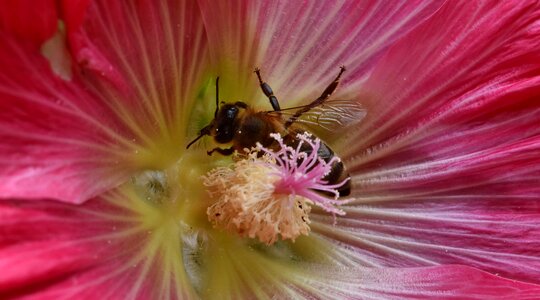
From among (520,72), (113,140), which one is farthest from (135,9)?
(520,72)

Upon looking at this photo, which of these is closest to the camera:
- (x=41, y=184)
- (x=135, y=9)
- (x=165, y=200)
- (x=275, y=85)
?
(x=41, y=184)

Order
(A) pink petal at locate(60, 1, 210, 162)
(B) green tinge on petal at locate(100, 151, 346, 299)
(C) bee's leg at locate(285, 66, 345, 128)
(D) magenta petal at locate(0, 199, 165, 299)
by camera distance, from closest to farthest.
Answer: (D) magenta petal at locate(0, 199, 165, 299) → (A) pink petal at locate(60, 1, 210, 162) → (B) green tinge on petal at locate(100, 151, 346, 299) → (C) bee's leg at locate(285, 66, 345, 128)

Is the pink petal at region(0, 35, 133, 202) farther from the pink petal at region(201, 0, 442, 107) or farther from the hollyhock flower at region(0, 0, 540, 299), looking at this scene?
the pink petal at region(201, 0, 442, 107)

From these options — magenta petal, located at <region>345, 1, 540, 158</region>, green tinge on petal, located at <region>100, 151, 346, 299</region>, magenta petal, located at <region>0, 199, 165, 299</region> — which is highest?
magenta petal, located at <region>345, 1, 540, 158</region>

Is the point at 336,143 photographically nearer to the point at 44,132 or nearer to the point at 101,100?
the point at 101,100

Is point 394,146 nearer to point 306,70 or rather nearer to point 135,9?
point 306,70

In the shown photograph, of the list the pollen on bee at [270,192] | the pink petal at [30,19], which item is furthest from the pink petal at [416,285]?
the pink petal at [30,19]

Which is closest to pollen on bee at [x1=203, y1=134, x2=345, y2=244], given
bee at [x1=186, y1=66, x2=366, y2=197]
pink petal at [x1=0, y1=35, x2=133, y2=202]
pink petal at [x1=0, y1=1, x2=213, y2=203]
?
bee at [x1=186, y1=66, x2=366, y2=197]
